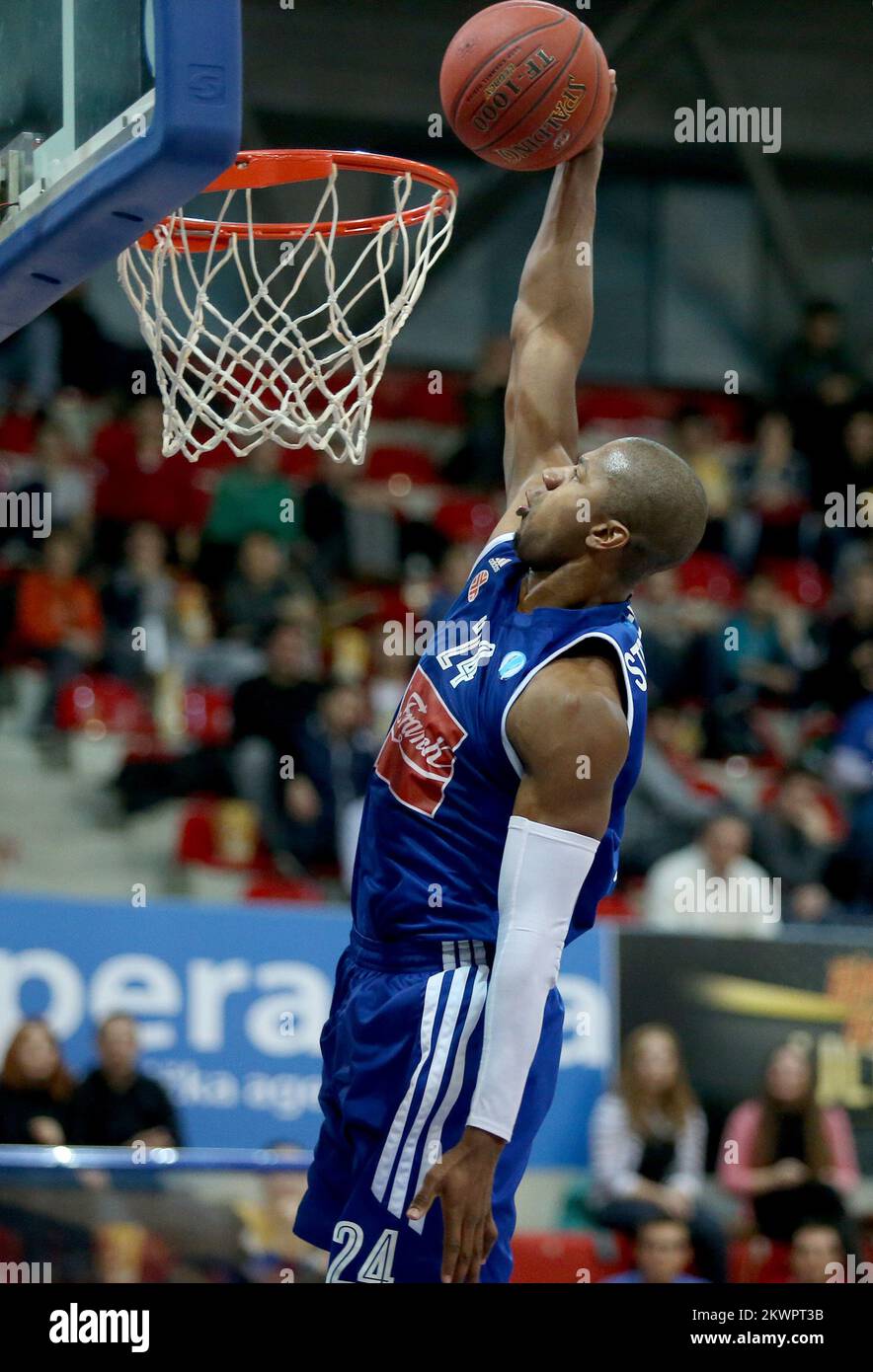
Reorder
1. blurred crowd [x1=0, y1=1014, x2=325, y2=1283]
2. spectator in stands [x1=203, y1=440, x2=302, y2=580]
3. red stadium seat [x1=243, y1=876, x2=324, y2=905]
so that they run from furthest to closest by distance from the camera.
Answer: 1. spectator in stands [x1=203, y1=440, x2=302, y2=580]
2. red stadium seat [x1=243, y1=876, x2=324, y2=905]
3. blurred crowd [x1=0, y1=1014, x2=325, y2=1283]

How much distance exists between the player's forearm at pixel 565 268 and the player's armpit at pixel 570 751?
0.99 meters

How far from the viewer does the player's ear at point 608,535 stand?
3.67 meters

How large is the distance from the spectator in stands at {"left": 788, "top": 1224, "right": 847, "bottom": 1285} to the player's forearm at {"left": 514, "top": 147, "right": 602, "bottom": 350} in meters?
4.14

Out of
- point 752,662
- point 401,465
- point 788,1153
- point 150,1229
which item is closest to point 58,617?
point 401,465

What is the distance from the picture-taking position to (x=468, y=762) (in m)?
3.73

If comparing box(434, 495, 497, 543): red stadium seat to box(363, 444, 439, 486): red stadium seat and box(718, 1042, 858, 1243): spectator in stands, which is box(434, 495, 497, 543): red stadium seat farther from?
box(718, 1042, 858, 1243): spectator in stands

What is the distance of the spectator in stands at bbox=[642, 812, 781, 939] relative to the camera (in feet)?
28.6

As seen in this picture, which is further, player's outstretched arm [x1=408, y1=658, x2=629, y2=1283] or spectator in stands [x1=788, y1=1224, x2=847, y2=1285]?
spectator in stands [x1=788, y1=1224, x2=847, y2=1285]

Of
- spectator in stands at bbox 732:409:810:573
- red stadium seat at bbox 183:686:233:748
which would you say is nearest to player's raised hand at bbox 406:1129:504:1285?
red stadium seat at bbox 183:686:233:748

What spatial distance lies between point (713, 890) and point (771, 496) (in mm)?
4767
